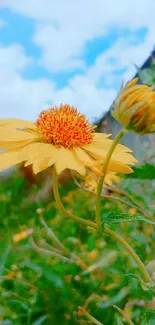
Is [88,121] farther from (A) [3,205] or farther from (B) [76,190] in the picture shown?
(B) [76,190]

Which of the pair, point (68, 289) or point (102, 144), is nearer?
point (102, 144)

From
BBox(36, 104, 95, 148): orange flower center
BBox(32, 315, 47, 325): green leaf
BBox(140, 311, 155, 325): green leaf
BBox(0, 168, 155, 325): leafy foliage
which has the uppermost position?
BBox(36, 104, 95, 148): orange flower center

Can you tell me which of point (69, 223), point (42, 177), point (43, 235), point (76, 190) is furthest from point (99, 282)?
point (42, 177)

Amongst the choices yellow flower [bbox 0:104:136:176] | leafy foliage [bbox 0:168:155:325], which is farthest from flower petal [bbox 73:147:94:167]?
leafy foliage [bbox 0:168:155:325]

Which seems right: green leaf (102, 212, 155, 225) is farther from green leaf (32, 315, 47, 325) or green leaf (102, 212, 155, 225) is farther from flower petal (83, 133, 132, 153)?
green leaf (32, 315, 47, 325)

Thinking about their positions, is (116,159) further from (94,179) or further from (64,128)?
(94,179)

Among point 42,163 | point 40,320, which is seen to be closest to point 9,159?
point 42,163
